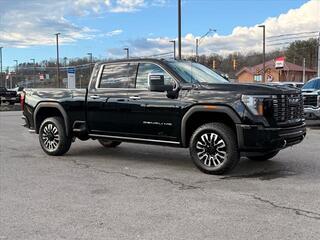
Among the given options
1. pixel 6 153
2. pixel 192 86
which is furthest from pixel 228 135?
pixel 6 153

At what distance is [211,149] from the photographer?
7.93 meters

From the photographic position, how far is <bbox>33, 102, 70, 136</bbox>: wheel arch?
9.75 metres

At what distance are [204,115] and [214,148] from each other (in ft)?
1.95

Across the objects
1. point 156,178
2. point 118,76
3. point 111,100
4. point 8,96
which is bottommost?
point 156,178

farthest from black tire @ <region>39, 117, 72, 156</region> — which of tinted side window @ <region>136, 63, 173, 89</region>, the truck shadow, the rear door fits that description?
tinted side window @ <region>136, 63, 173, 89</region>

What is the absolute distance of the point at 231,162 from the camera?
7746 millimetres

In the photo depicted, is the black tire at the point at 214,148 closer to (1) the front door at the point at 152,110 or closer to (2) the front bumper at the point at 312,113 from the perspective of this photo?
(1) the front door at the point at 152,110

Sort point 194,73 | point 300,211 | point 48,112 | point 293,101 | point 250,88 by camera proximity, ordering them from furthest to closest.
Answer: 1. point 48,112
2. point 194,73
3. point 293,101
4. point 250,88
5. point 300,211

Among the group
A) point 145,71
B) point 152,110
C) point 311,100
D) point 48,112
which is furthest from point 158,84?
point 311,100

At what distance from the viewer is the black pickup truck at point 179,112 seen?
757cm

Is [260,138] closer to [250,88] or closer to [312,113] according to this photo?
[250,88]

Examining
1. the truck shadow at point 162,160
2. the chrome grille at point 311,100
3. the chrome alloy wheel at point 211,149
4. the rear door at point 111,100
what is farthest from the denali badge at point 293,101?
the chrome grille at point 311,100

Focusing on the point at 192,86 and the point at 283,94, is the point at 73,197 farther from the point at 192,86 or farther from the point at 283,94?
the point at 283,94

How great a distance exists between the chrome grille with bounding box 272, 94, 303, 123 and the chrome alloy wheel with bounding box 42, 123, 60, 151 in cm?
447
